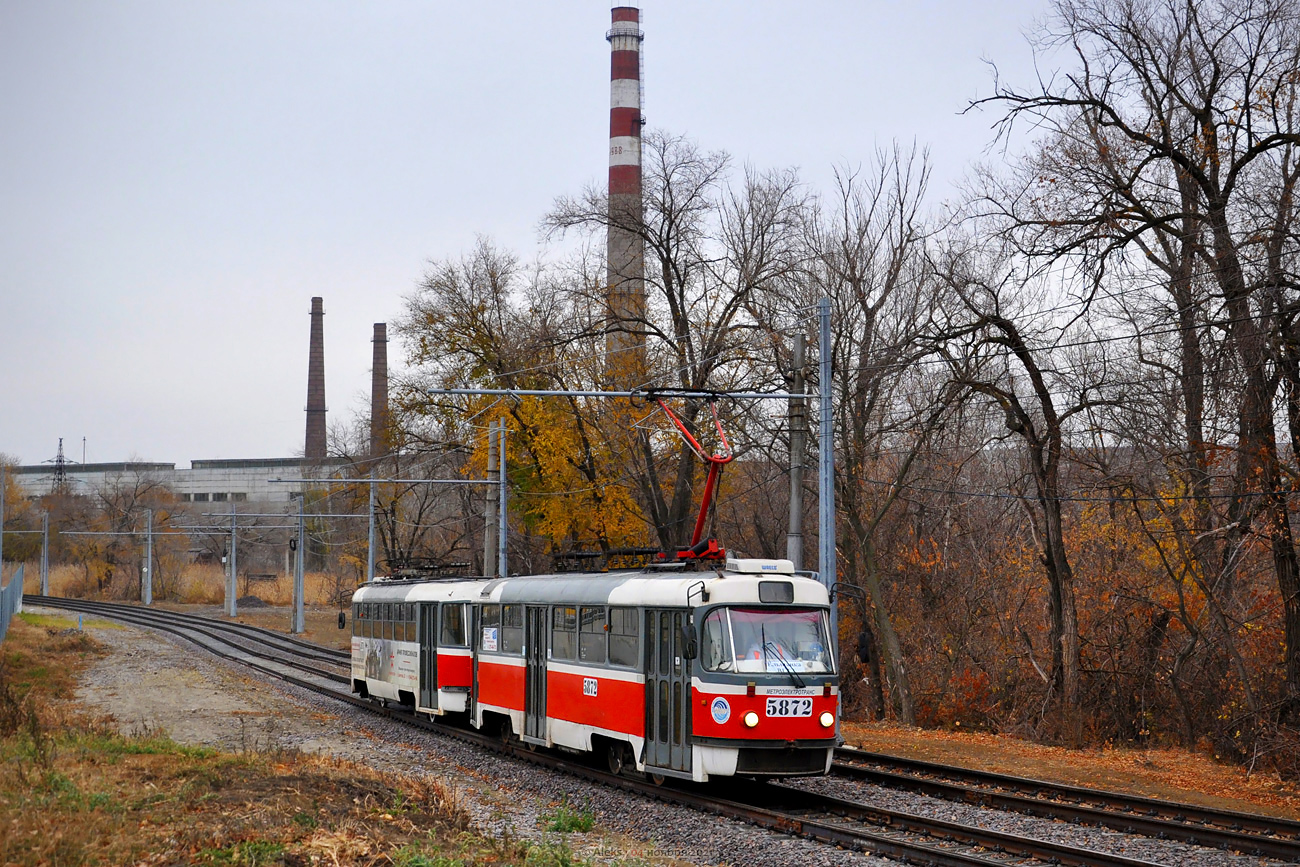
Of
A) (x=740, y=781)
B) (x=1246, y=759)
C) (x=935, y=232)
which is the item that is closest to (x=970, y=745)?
(x=1246, y=759)

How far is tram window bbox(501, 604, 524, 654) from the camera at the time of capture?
19453 millimetres

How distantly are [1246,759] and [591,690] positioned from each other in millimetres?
10471

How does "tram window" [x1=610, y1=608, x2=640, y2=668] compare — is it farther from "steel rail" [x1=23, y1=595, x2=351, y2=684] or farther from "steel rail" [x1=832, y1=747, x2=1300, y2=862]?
"steel rail" [x1=23, y1=595, x2=351, y2=684]

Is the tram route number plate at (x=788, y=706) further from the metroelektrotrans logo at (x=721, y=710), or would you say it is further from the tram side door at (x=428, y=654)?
the tram side door at (x=428, y=654)

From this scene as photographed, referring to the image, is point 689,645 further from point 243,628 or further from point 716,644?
point 243,628

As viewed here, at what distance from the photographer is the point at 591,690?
16812 mm

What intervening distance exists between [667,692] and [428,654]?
31.9 ft

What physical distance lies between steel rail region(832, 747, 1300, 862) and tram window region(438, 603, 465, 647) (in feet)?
24.8

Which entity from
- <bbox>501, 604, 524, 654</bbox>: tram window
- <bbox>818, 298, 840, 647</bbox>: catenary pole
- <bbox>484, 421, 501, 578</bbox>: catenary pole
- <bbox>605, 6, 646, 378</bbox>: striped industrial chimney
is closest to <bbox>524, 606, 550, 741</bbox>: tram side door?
<bbox>501, 604, 524, 654</bbox>: tram window

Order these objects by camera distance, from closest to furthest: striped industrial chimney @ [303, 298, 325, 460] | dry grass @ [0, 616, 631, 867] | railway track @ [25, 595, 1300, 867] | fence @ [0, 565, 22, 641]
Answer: dry grass @ [0, 616, 631, 867] < railway track @ [25, 595, 1300, 867] < fence @ [0, 565, 22, 641] < striped industrial chimney @ [303, 298, 325, 460]

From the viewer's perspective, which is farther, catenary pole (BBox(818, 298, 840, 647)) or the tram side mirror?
catenary pole (BBox(818, 298, 840, 647))

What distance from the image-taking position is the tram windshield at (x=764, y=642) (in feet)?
47.4

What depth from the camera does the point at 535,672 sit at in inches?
741

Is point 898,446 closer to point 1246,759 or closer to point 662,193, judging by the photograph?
point 662,193
